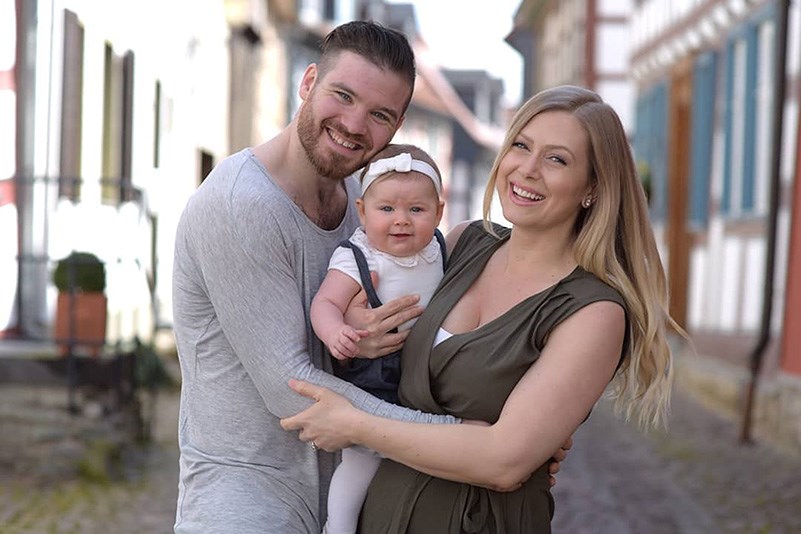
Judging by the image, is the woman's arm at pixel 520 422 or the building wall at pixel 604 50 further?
the building wall at pixel 604 50

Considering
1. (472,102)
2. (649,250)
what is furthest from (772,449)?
(472,102)

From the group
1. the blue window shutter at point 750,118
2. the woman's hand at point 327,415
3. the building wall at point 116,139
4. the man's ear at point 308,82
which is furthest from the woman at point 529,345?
the blue window shutter at point 750,118

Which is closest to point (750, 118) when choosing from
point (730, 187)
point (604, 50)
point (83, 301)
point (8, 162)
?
point (730, 187)

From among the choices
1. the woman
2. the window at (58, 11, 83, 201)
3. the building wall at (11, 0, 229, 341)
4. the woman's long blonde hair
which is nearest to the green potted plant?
the building wall at (11, 0, 229, 341)

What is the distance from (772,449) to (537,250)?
7223 millimetres

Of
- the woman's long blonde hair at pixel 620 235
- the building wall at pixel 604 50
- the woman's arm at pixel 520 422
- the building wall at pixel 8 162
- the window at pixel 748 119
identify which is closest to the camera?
the woman's arm at pixel 520 422

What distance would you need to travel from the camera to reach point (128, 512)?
24.2ft

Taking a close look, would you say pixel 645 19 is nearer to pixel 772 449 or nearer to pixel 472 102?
pixel 772 449

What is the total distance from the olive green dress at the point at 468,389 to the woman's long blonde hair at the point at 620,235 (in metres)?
0.05

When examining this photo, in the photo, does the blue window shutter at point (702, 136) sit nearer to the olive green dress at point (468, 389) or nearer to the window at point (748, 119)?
the window at point (748, 119)

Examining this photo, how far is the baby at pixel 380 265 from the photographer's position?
319cm

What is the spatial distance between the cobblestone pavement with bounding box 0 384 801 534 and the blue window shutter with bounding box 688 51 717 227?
4.48m

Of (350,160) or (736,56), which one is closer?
(350,160)

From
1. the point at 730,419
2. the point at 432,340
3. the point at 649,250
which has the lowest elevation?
the point at 730,419
